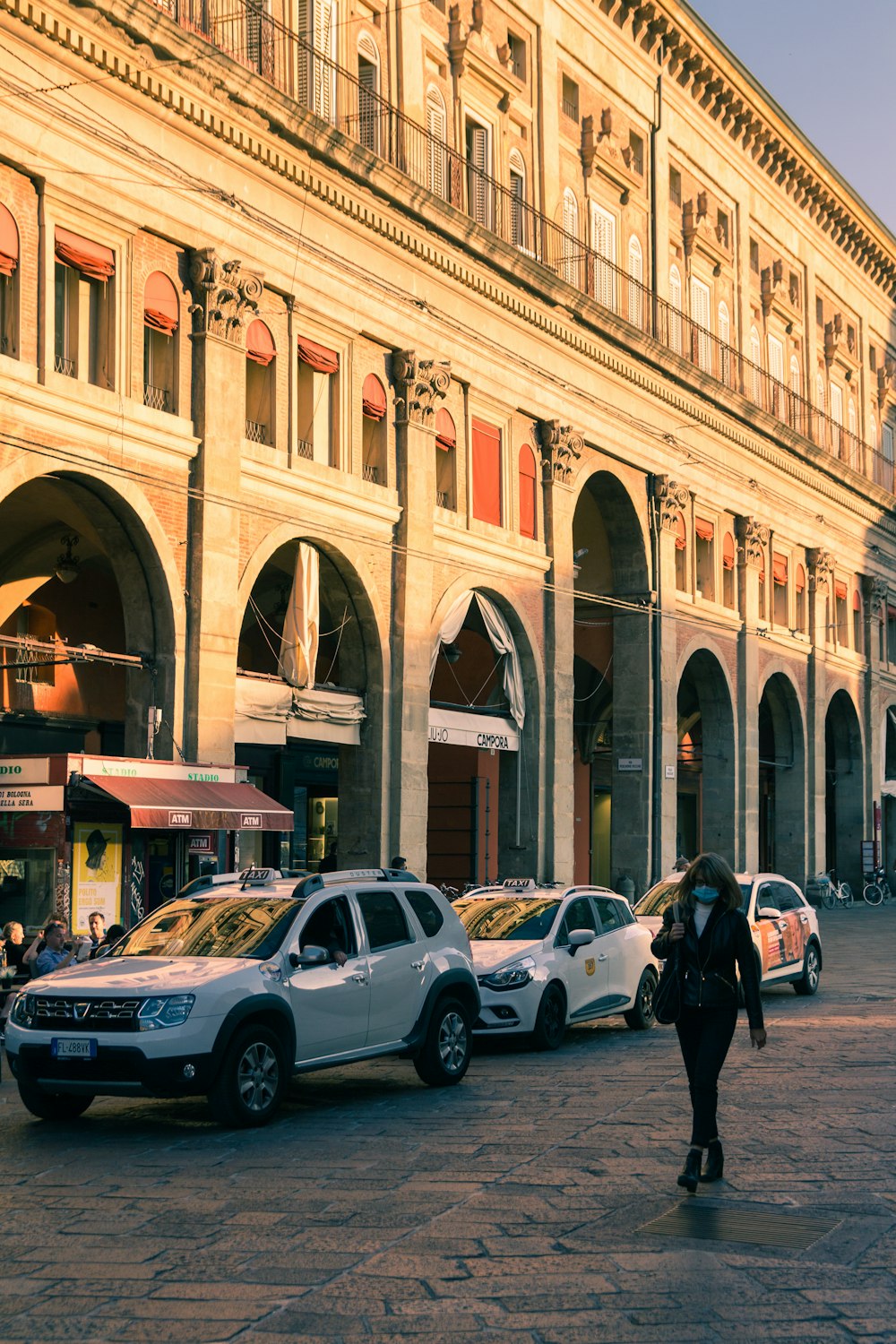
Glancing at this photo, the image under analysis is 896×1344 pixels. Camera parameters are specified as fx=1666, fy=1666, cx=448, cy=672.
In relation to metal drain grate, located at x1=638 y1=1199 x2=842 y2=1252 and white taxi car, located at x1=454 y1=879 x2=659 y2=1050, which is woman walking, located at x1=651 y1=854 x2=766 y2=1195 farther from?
white taxi car, located at x1=454 y1=879 x2=659 y2=1050

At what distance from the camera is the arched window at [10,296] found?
800 inches

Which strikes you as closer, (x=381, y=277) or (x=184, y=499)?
(x=184, y=499)

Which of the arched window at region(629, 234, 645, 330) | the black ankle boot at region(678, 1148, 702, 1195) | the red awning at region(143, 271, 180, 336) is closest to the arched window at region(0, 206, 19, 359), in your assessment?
the red awning at region(143, 271, 180, 336)

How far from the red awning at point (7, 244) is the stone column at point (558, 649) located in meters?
14.5

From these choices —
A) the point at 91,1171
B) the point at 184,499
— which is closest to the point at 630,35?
the point at 184,499

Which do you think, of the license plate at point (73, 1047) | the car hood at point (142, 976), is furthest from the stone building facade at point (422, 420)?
the license plate at point (73, 1047)

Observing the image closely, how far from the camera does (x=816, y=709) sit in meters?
48.6

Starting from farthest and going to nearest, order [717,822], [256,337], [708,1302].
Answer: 1. [717,822]
2. [256,337]
3. [708,1302]

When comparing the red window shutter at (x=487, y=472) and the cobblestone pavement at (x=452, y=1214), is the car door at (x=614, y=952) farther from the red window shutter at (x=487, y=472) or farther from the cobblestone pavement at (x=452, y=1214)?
the red window shutter at (x=487, y=472)

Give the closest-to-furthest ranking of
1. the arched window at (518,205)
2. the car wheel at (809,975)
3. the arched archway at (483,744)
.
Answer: the car wheel at (809,975), the arched archway at (483,744), the arched window at (518,205)

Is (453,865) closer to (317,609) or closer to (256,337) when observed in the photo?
(317,609)

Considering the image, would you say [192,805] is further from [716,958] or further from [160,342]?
[716,958]

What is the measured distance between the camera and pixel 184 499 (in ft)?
75.9

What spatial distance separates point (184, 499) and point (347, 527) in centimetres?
410
